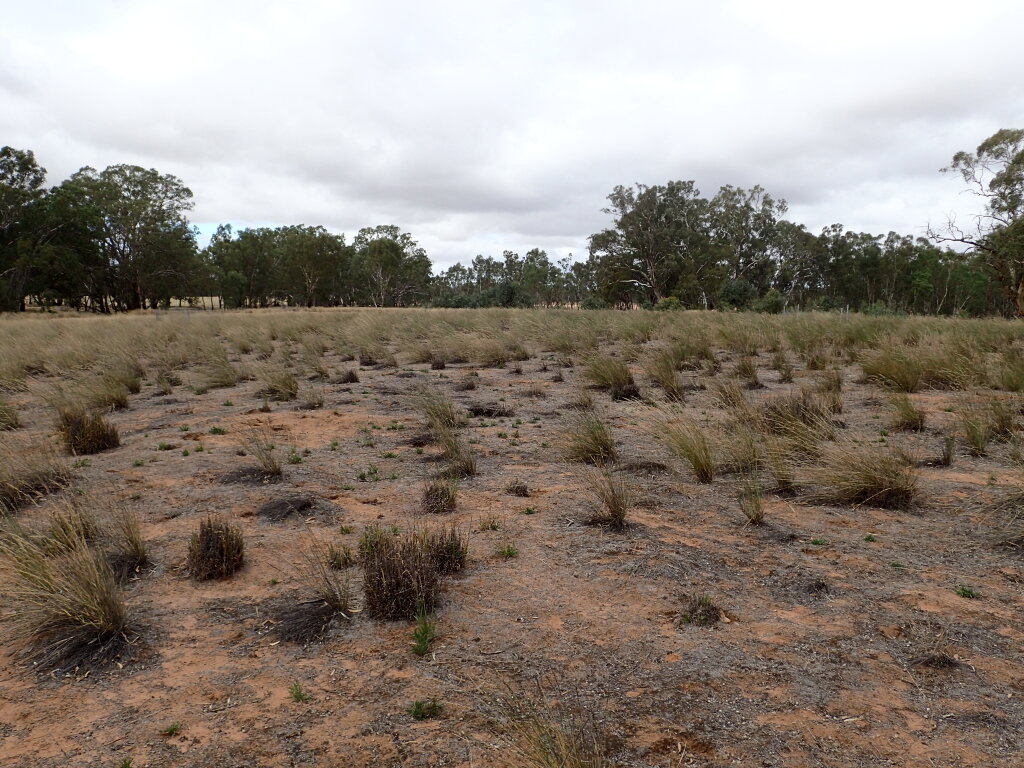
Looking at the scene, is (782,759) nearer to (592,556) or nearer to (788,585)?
(788,585)

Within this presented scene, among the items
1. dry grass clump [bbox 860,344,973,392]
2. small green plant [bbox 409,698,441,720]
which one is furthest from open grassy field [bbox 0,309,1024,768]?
dry grass clump [bbox 860,344,973,392]

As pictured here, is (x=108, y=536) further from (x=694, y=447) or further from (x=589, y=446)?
(x=694, y=447)

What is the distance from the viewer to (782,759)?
2279mm

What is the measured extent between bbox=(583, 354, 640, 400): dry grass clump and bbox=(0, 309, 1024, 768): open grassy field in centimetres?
109

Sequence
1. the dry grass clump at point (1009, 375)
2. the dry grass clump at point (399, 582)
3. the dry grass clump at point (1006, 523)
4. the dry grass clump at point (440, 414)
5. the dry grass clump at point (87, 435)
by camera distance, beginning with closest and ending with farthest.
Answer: the dry grass clump at point (399, 582)
the dry grass clump at point (1006, 523)
the dry grass clump at point (87, 435)
the dry grass clump at point (440, 414)
the dry grass clump at point (1009, 375)

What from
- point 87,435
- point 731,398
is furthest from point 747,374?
point 87,435

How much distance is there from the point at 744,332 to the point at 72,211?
49.4m

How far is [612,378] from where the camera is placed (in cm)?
936

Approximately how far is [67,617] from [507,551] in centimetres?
242

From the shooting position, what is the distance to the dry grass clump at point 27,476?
4.91 metres

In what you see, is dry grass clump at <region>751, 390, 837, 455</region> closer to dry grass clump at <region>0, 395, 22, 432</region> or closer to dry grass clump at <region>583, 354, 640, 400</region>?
dry grass clump at <region>583, 354, 640, 400</region>

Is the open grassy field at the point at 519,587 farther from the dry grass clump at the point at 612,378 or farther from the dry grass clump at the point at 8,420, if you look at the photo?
the dry grass clump at the point at 612,378

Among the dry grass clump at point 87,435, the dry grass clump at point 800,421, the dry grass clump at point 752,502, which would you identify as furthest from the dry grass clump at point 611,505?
the dry grass clump at point 87,435

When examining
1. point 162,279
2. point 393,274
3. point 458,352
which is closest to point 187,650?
point 458,352
